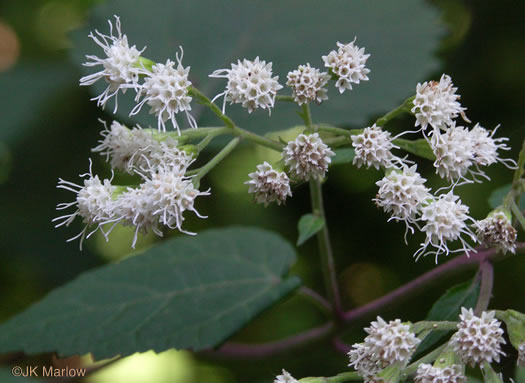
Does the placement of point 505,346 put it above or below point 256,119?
below

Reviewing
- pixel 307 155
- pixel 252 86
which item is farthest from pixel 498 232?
pixel 252 86

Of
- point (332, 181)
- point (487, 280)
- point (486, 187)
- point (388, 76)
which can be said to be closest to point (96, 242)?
point (332, 181)

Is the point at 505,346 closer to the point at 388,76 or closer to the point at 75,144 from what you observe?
the point at 388,76

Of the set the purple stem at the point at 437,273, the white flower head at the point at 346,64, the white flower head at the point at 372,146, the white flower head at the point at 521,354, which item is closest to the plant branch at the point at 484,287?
the purple stem at the point at 437,273

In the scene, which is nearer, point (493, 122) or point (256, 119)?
point (256, 119)

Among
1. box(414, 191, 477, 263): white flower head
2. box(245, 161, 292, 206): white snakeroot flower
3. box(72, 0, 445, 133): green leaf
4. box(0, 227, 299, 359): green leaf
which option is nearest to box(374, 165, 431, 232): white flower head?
box(414, 191, 477, 263): white flower head

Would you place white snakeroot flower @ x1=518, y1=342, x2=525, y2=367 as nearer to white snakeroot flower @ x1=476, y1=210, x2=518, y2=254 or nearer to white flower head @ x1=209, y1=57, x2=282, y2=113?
white snakeroot flower @ x1=476, y1=210, x2=518, y2=254

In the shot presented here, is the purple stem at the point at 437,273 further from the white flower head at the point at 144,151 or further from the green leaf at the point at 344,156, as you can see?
the white flower head at the point at 144,151
